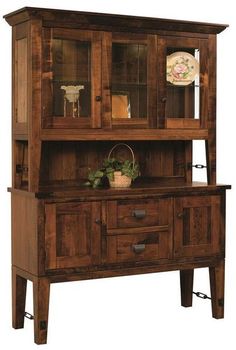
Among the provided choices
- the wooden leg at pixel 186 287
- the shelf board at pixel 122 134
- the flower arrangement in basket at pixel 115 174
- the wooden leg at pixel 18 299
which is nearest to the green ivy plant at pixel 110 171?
the flower arrangement in basket at pixel 115 174

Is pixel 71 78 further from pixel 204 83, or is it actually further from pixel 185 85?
pixel 204 83

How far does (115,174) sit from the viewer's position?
6551mm

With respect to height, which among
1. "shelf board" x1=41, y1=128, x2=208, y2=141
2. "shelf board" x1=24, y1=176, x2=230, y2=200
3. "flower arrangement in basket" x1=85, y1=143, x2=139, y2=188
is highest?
"shelf board" x1=41, y1=128, x2=208, y2=141

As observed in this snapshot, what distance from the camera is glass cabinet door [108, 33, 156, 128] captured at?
646cm

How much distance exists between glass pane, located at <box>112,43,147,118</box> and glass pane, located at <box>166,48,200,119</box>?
0.23 meters

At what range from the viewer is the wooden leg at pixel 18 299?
6449 mm

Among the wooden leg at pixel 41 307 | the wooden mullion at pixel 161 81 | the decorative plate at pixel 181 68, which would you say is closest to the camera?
the wooden leg at pixel 41 307

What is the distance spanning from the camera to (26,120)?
624 centimetres

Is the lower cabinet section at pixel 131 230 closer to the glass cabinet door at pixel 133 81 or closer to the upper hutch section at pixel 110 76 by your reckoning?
the upper hutch section at pixel 110 76

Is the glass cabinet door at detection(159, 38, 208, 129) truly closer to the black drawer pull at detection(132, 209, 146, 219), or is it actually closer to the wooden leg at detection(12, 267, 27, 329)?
the black drawer pull at detection(132, 209, 146, 219)

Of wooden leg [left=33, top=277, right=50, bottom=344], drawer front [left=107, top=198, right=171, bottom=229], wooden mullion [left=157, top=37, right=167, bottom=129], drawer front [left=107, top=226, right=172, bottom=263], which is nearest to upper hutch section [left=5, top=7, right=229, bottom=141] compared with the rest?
wooden mullion [left=157, top=37, right=167, bottom=129]

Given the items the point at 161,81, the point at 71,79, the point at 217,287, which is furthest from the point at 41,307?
the point at 161,81

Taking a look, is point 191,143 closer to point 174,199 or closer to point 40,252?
point 174,199

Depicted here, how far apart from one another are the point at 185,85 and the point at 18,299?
81.1 inches
